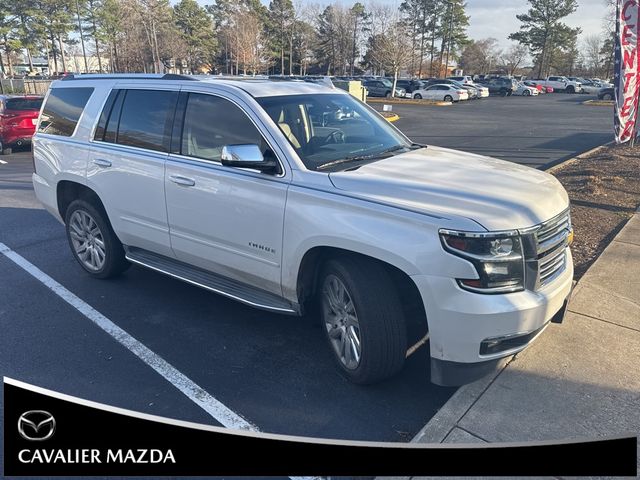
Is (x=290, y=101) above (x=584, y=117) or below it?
above

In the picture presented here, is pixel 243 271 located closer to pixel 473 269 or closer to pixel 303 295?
pixel 303 295

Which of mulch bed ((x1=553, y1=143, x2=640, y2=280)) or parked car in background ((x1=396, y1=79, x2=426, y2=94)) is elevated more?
parked car in background ((x1=396, y1=79, x2=426, y2=94))

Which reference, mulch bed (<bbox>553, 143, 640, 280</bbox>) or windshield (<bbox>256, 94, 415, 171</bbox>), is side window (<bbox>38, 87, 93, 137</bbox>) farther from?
mulch bed (<bbox>553, 143, 640, 280</bbox>)

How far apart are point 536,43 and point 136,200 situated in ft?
300

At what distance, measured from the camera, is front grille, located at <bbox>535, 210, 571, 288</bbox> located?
3051mm

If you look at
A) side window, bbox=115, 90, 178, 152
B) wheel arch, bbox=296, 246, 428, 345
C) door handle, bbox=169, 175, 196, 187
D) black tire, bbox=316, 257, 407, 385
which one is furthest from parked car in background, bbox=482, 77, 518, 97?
black tire, bbox=316, 257, 407, 385

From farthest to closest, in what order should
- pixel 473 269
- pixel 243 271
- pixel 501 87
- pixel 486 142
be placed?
1. pixel 501 87
2. pixel 486 142
3. pixel 243 271
4. pixel 473 269

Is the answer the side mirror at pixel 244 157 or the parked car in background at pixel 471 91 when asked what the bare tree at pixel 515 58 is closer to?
the parked car in background at pixel 471 91

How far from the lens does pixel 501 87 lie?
51531 millimetres

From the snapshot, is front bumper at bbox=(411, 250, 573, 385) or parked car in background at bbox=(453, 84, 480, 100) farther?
parked car in background at bbox=(453, 84, 480, 100)

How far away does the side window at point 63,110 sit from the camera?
5242 mm

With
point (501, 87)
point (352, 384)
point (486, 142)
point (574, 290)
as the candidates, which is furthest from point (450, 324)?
point (501, 87)

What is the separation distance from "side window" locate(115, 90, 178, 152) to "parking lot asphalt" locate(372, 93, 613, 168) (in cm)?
983

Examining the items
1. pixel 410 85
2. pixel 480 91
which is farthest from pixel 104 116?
pixel 480 91
